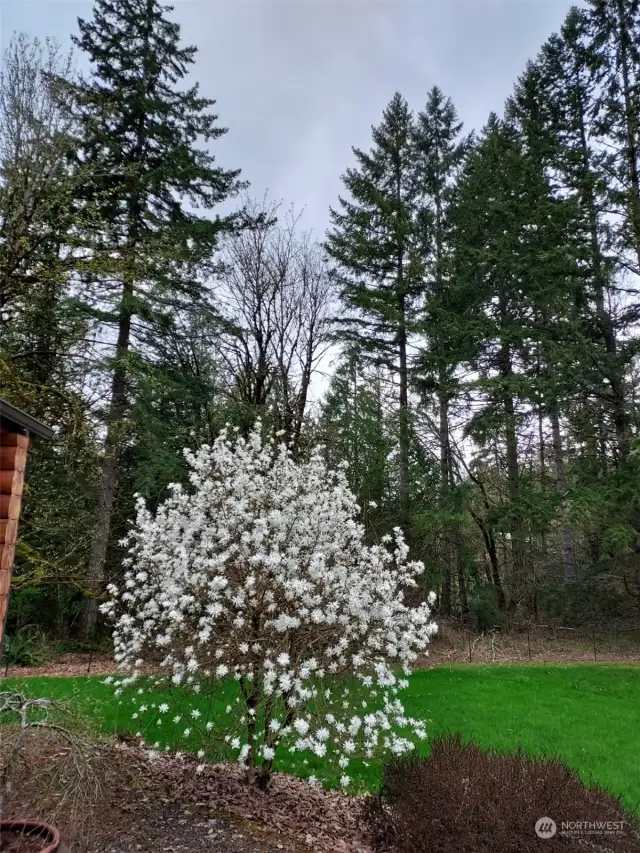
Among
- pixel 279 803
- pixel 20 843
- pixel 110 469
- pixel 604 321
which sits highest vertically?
pixel 604 321

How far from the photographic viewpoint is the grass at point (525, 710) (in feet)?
16.7

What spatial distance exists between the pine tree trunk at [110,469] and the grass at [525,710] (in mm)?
2728

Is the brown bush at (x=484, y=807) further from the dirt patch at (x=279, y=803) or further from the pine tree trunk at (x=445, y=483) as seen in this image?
the pine tree trunk at (x=445, y=483)

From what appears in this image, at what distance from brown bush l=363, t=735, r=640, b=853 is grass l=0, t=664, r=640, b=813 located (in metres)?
1.36

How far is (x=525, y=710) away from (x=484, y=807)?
205 inches

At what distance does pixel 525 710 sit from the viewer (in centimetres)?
717

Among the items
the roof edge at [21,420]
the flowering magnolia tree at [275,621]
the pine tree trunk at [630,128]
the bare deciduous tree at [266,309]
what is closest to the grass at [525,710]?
the flowering magnolia tree at [275,621]

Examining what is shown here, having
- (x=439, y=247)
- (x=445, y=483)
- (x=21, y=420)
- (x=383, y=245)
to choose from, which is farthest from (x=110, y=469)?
(x=439, y=247)

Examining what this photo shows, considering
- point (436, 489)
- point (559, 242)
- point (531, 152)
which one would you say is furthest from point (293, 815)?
point (531, 152)

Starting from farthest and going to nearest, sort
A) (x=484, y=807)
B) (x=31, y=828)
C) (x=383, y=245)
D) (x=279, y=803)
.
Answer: (x=383, y=245), (x=279, y=803), (x=31, y=828), (x=484, y=807)

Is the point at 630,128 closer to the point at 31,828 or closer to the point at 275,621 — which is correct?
the point at 275,621

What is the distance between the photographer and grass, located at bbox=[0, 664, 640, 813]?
508cm

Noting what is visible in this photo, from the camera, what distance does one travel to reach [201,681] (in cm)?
421

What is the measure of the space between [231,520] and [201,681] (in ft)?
4.58
